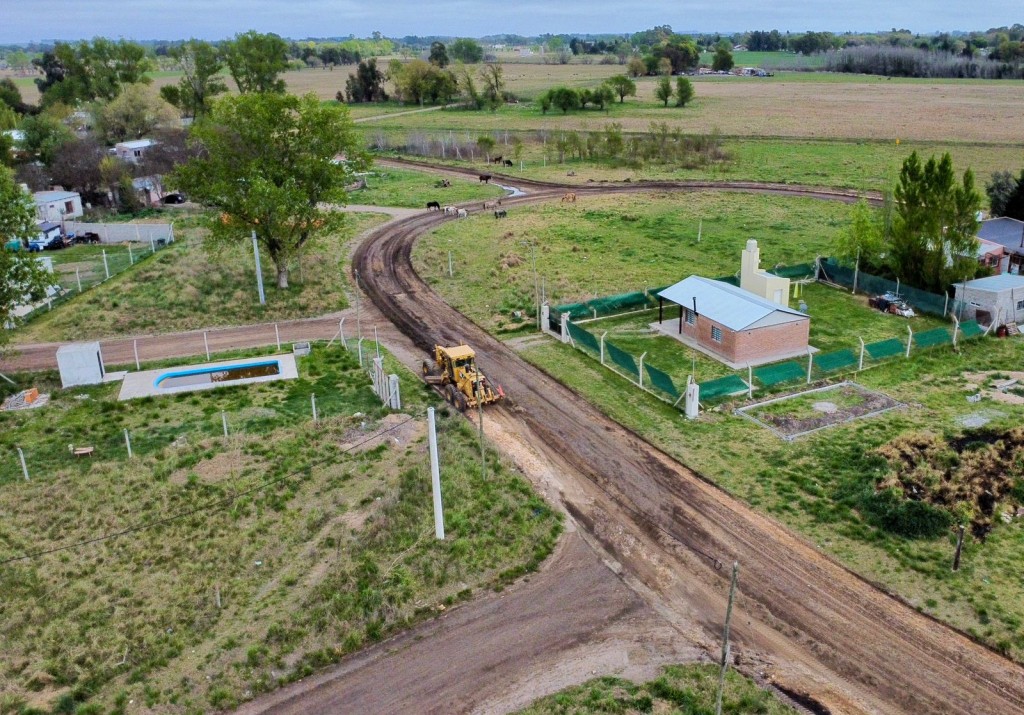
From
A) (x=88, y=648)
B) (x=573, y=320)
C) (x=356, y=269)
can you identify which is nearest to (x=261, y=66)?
(x=356, y=269)

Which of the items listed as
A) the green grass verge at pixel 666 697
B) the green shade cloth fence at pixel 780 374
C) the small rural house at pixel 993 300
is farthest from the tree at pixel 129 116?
the green grass verge at pixel 666 697

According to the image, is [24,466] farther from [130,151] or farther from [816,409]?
[130,151]

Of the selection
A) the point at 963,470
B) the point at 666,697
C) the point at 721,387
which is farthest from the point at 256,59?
the point at 666,697

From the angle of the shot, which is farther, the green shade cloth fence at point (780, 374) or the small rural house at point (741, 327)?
the small rural house at point (741, 327)

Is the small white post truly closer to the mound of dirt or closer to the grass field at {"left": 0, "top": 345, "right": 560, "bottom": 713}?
the grass field at {"left": 0, "top": 345, "right": 560, "bottom": 713}

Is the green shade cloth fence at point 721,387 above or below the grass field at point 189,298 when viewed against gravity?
below

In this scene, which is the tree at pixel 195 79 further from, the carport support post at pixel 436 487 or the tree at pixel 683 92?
the carport support post at pixel 436 487

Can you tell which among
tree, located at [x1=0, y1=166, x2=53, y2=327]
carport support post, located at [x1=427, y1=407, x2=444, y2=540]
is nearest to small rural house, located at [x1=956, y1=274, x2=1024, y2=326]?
carport support post, located at [x1=427, y1=407, x2=444, y2=540]
